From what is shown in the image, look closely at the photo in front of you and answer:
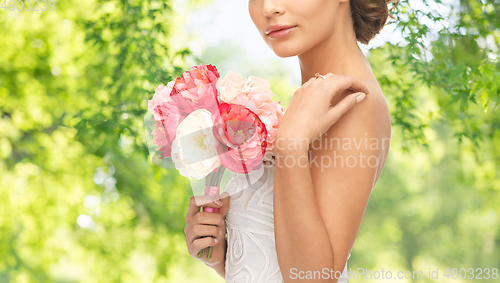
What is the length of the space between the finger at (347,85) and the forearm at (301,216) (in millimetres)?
243

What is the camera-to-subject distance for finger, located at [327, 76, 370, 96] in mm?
1162

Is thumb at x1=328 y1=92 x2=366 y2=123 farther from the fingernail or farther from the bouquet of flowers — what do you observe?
the bouquet of flowers

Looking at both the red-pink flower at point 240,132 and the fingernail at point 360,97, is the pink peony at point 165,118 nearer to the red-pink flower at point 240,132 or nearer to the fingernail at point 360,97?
the red-pink flower at point 240,132

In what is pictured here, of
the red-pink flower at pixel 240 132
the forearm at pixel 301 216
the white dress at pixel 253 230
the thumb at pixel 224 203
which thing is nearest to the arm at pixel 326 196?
the forearm at pixel 301 216

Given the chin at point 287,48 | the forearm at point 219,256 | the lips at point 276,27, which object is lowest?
the forearm at point 219,256

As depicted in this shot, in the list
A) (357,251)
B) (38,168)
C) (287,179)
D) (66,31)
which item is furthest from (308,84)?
(357,251)

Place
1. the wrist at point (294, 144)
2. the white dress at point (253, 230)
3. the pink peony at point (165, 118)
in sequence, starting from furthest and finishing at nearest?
the white dress at point (253, 230) → the pink peony at point (165, 118) → the wrist at point (294, 144)

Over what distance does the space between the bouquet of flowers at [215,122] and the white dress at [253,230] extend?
0.15 meters

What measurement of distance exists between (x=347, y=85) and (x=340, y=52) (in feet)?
1.08

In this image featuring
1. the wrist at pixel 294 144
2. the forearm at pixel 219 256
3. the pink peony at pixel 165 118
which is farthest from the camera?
the forearm at pixel 219 256

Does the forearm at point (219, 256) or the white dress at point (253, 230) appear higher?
the white dress at point (253, 230)

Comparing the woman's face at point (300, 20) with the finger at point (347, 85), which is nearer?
the finger at point (347, 85)

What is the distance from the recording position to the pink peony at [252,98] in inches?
51.7

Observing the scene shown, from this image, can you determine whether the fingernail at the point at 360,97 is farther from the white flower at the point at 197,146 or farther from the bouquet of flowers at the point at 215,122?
Result: the white flower at the point at 197,146
